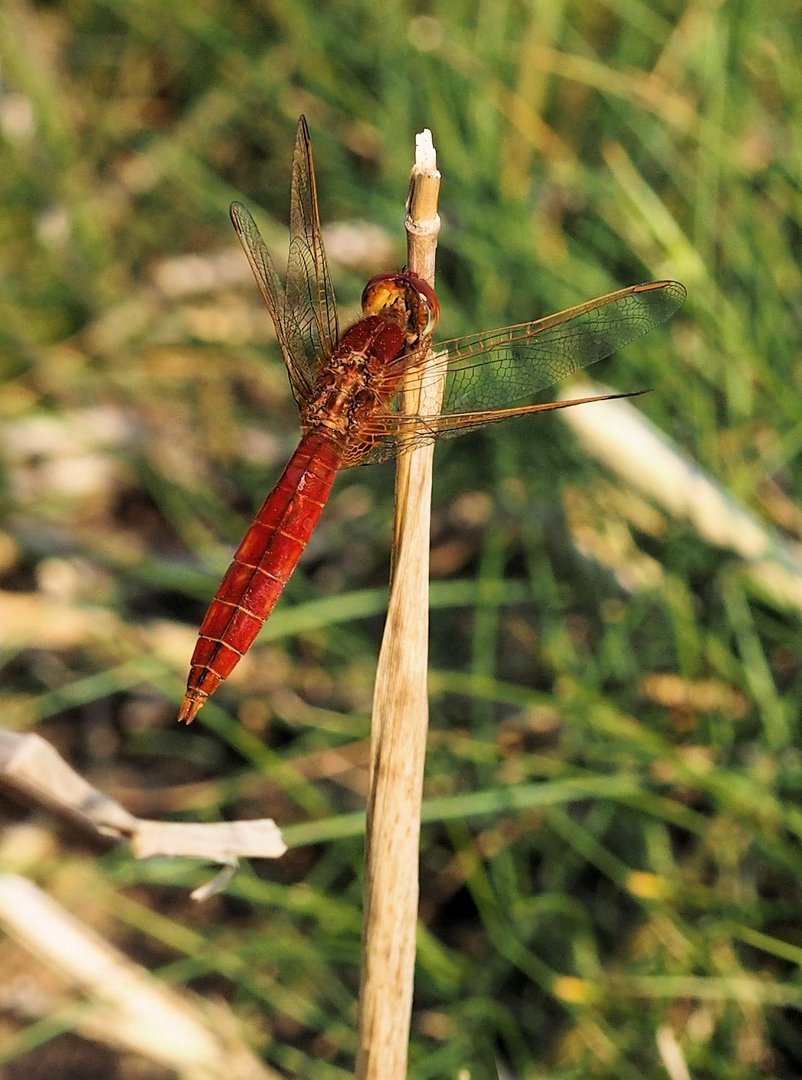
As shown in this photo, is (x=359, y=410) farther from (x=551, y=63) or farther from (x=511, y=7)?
(x=511, y=7)

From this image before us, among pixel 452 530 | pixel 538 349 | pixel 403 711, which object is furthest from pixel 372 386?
pixel 452 530

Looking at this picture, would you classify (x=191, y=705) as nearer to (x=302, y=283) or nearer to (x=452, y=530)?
(x=302, y=283)

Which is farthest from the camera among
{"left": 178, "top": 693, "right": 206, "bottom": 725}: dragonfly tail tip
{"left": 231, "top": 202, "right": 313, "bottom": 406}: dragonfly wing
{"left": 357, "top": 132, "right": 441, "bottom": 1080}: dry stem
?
{"left": 231, "top": 202, "right": 313, "bottom": 406}: dragonfly wing

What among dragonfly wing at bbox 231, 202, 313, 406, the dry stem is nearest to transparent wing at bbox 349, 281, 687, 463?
dragonfly wing at bbox 231, 202, 313, 406

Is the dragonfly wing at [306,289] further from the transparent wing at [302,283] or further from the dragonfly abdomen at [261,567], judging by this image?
the dragonfly abdomen at [261,567]

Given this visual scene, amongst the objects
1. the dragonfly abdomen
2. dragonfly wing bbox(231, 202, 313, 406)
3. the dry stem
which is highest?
dragonfly wing bbox(231, 202, 313, 406)

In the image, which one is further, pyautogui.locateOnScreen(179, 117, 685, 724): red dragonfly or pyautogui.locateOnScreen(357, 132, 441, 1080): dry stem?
pyautogui.locateOnScreen(179, 117, 685, 724): red dragonfly

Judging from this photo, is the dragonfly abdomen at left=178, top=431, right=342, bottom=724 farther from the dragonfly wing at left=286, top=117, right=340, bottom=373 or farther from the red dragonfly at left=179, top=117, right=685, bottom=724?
the dragonfly wing at left=286, top=117, right=340, bottom=373

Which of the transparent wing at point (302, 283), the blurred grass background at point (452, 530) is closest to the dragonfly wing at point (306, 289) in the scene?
the transparent wing at point (302, 283)
